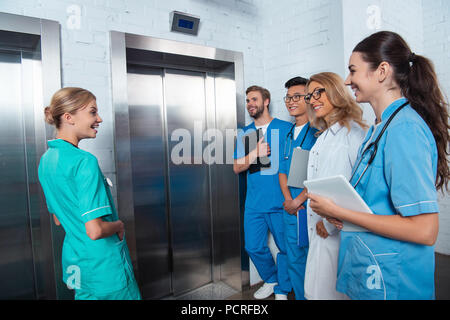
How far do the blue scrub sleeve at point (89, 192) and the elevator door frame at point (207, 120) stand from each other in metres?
0.77

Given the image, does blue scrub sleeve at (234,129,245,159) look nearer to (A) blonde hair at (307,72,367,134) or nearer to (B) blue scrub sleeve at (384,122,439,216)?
(A) blonde hair at (307,72,367,134)

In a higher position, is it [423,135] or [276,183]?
A: [423,135]

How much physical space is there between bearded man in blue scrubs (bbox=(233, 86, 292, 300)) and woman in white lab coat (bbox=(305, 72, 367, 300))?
0.70 metres

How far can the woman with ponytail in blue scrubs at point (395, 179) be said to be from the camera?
1.05 meters

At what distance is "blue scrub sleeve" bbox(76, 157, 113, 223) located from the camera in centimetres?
132

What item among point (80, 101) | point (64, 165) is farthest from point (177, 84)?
point (64, 165)

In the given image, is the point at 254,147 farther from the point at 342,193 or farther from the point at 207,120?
the point at 342,193

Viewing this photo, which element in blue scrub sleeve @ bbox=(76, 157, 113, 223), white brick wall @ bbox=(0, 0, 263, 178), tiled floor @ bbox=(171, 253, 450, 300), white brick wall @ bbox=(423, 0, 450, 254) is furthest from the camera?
white brick wall @ bbox=(423, 0, 450, 254)

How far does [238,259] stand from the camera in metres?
2.88

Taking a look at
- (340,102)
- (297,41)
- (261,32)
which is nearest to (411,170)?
(340,102)

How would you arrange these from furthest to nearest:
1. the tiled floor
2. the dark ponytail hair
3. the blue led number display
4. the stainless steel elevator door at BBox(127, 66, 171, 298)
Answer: the tiled floor
the stainless steel elevator door at BBox(127, 66, 171, 298)
the blue led number display
the dark ponytail hair

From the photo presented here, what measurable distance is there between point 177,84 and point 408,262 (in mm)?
2275

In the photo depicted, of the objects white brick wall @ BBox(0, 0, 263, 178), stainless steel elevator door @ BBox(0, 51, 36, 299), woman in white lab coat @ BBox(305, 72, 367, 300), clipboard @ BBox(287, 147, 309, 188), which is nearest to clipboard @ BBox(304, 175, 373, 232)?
woman in white lab coat @ BBox(305, 72, 367, 300)
